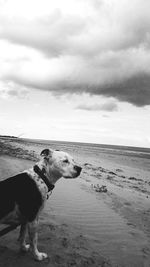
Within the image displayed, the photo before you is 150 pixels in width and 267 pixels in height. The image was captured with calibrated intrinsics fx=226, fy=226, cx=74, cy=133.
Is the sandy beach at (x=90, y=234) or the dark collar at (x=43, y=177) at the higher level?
the dark collar at (x=43, y=177)

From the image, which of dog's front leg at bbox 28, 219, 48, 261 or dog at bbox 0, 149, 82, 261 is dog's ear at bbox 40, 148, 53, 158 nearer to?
dog at bbox 0, 149, 82, 261

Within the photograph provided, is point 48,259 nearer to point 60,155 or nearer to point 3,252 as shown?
point 3,252

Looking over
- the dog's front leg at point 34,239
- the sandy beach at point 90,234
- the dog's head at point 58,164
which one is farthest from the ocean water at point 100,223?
the dog's head at point 58,164

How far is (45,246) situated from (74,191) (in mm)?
4539

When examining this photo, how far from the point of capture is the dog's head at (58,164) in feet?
14.0

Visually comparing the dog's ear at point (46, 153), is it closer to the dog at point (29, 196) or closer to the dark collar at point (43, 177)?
the dog at point (29, 196)

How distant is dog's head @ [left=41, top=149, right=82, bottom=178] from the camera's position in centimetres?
427

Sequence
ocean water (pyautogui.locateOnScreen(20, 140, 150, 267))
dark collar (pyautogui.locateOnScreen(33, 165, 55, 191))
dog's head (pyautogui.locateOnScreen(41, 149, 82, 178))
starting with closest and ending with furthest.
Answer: dark collar (pyautogui.locateOnScreen(33, 165, 55, 191)) < dog's head (pyautogui.locateOnScreen(41, 149, 82, 178)) < ocean water (pyautogui.locateOnScreen(20, 140, 150, 267))

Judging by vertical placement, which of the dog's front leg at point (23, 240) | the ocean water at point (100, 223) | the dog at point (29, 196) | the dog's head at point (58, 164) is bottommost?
the ocean water at point (100, 223)

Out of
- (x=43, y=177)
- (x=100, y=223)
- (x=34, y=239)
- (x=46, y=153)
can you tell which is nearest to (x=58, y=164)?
(x=46, y=153)

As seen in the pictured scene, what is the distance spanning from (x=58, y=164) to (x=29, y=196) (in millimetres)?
847

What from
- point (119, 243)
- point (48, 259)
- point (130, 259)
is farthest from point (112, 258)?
point (48, 259)

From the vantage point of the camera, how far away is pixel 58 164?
4.32m

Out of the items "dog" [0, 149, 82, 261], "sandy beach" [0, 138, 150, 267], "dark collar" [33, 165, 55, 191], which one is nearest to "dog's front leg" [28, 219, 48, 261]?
"dog" [0, 149, 82, 261]
